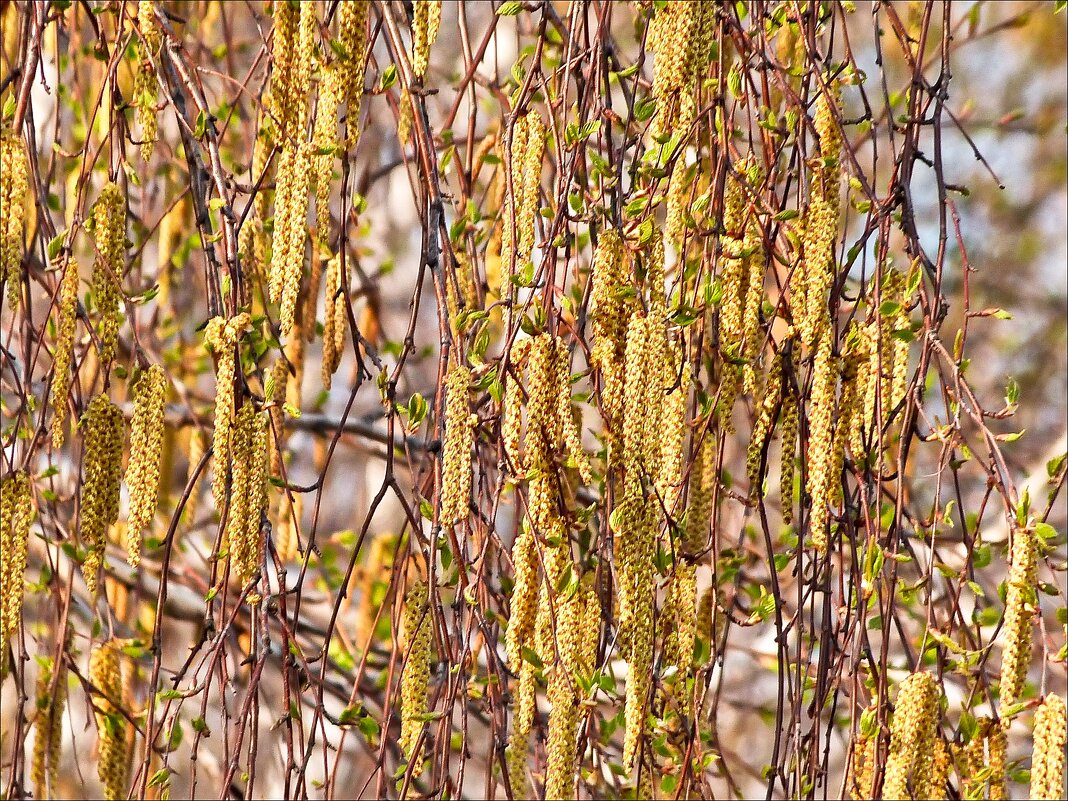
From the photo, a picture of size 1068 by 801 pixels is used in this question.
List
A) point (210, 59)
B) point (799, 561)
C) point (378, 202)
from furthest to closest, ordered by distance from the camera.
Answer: point (378, 202)
point (210, 59)
point (799, 561)

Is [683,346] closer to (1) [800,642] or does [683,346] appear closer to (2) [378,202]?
(1) [800,642]

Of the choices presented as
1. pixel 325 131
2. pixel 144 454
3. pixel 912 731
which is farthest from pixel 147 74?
pixel 912 731

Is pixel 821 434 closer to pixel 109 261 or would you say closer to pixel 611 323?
pixel 611 323

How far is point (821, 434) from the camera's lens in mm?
1166

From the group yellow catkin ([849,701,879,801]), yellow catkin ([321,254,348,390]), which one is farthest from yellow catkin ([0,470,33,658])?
yellow catkin ([849,701,879,801])

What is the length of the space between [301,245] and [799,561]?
564mm

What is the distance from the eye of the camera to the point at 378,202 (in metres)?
4.32

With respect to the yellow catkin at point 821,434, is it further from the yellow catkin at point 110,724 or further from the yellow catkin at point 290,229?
the yellow catkin at point 110,724

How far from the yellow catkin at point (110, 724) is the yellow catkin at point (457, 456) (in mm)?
748

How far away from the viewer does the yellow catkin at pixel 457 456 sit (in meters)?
1.08

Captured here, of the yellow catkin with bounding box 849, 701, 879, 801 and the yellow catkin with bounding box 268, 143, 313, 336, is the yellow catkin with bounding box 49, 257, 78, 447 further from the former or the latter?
the yellow catkin with bounding box 849, 701, 879, 801

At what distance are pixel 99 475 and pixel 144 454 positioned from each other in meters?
0.06

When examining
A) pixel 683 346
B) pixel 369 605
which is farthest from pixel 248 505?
pixel 369 605

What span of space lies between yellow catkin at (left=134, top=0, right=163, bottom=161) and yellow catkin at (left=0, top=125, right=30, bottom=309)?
12 centimetres
